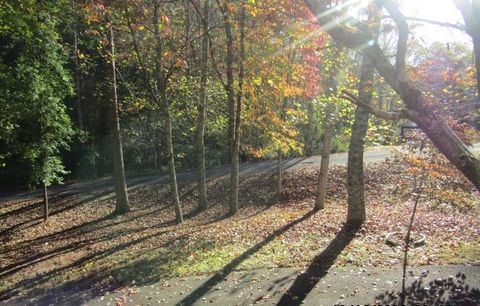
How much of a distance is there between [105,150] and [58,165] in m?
11.6

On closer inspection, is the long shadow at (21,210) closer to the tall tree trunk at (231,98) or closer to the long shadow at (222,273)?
the tall tree trunk at (231,98)

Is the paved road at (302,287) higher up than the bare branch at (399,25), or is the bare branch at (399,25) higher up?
the bare branch at (399,25)

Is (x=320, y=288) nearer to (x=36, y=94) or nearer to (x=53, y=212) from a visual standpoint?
(x=36, y=94)

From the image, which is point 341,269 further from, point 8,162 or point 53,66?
point 8,162

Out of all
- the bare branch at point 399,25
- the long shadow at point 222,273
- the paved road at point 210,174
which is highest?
the bare branch at point 399,25

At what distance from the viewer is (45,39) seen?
14.8m

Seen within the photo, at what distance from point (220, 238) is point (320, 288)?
459 cm

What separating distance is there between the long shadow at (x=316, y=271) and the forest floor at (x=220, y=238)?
4 cm

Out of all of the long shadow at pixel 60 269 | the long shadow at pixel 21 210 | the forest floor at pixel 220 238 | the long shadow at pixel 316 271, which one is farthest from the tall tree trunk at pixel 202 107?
the long shadow at pixel 21 210

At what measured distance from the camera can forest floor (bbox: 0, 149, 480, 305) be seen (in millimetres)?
8258

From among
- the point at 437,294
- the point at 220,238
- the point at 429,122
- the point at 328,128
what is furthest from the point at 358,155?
the point at 429,122

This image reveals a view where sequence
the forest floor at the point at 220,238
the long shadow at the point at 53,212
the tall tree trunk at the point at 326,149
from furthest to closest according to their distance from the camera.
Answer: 1. the long shadow at the point at 53,212
2. the tall tree trunk at the point at 326,149
3. the forest floor at the point at 220,238

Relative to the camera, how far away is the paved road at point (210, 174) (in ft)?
71.1

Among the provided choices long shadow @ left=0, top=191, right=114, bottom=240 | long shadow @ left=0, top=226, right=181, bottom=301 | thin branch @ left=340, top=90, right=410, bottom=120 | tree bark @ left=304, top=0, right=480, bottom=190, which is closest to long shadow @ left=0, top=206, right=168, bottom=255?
long shadow @ left=0, top=191, right=114, bottom=240
